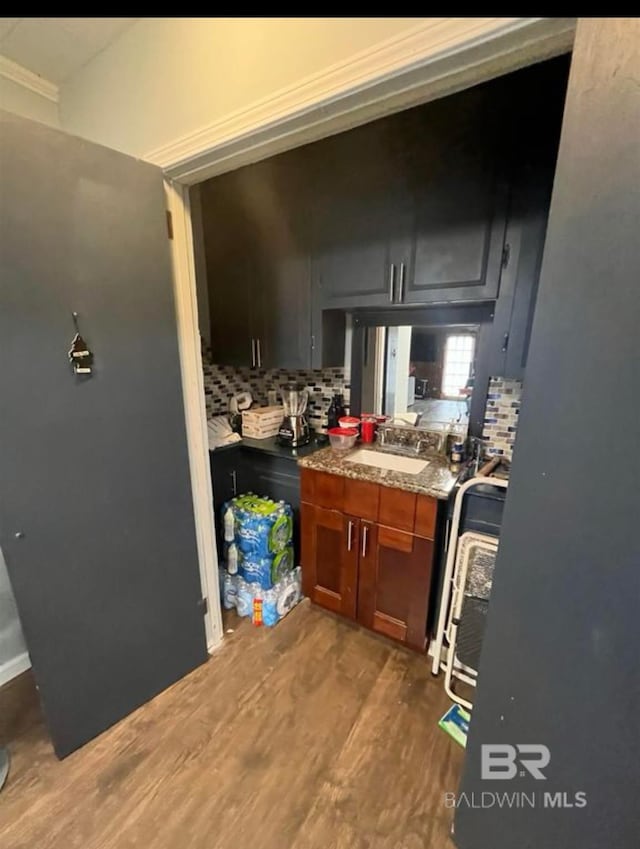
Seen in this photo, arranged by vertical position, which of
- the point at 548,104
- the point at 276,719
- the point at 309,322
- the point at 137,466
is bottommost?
the point at 276,719

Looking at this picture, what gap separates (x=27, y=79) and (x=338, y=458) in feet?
6.45

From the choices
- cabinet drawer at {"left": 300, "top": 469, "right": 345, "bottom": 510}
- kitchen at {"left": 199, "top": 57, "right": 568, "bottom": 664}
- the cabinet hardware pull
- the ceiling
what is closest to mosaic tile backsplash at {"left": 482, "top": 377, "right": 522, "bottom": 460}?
kitchen at {"left": 199, "top": 57, "right": 568, "bottom": 664}

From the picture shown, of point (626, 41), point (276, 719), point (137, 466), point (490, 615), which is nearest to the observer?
point (626, 41)

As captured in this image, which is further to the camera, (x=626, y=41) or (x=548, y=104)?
(x=548, y=104)

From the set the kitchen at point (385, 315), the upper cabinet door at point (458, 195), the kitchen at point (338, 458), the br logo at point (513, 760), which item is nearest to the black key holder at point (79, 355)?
the kitchen at point (338, 458)

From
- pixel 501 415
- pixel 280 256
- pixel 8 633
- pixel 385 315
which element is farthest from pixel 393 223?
pixel 8 633

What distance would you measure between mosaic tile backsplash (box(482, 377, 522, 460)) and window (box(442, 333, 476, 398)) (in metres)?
0.14

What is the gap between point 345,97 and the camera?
0.82 metres

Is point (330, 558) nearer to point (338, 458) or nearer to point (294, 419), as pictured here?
point (338, 458)

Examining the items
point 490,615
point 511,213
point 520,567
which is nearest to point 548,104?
point 511,213

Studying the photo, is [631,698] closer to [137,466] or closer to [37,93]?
[137,466]

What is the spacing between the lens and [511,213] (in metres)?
1.30

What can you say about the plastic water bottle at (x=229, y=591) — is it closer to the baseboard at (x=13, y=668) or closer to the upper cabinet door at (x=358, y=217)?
the baseboard at (x=13, y=668)

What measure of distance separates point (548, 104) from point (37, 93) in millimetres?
1902
